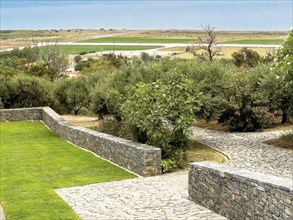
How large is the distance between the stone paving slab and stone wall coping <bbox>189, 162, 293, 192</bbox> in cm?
98

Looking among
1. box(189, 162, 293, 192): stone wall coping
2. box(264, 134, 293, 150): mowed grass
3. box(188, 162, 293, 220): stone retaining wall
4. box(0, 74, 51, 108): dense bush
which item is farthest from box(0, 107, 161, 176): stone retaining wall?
box(0, 74, 51, 108): dense bush

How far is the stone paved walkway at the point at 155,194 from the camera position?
425 inches

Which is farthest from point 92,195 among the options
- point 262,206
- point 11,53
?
point 11,53

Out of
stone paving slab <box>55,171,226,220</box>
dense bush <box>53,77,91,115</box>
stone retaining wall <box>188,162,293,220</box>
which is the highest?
stone retaining wall <box>188,162,293,220</box>

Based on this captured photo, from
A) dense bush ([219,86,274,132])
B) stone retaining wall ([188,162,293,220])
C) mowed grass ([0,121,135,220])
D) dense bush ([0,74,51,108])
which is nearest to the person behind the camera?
stone retaining wall ([188,162,293,220])

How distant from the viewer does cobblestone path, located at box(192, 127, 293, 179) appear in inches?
583

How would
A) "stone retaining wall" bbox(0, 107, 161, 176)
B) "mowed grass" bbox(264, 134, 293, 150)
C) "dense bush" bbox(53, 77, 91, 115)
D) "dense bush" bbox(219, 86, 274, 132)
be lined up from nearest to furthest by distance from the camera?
1. "stone retaining wall" bbox(0, 107, 161, 176)
2. "mowed grass" bbox(264, 134, 293, 150)
3. "dense bush" bbox(219, 86, 274, 132)
4. "dense bush" bbox(53, 77, 91, 115)

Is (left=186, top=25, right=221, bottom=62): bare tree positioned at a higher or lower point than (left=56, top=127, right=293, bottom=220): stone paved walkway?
higher

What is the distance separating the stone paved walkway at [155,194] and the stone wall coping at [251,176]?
0.98 meters

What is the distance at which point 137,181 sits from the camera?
14.1 meters

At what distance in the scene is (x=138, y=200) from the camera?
1189cm

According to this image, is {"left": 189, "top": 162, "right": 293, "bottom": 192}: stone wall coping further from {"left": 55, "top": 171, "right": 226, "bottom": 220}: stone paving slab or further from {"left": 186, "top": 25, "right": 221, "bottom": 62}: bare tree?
{"left": 186, "top": 25, "right": 221, "bottom": 62}: bare tree

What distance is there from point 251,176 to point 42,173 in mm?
8478

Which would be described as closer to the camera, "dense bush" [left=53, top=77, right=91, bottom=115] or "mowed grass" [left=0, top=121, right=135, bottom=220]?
"mowed grass" [left=0, top=121, right=135, bottom=220]
